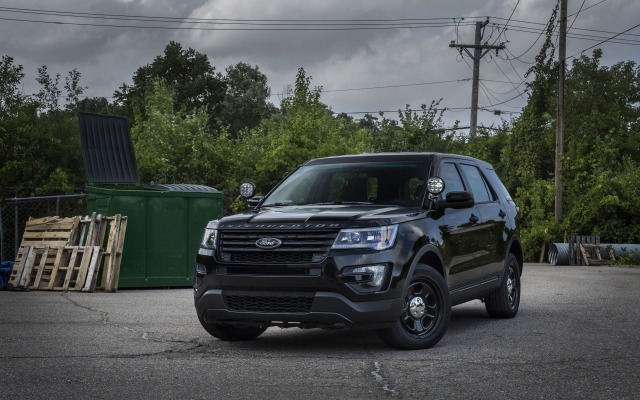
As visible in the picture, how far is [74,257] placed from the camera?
16.7m

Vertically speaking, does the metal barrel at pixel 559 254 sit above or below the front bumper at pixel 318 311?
below

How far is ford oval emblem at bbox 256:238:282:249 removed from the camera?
27.3 ft

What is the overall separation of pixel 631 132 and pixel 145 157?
39.0 m

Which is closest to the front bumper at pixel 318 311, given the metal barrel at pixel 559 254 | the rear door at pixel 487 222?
the rear door at pixel 487 222

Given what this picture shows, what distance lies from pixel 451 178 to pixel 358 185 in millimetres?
1092

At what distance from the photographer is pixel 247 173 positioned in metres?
28.5

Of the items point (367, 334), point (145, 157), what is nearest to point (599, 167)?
point (145, 157)

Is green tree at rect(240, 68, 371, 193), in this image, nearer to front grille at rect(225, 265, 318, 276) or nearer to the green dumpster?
the green dumpster

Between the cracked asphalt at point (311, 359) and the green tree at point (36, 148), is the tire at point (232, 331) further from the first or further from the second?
the green tree at point (36, 148)

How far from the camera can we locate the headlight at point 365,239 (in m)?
8.22

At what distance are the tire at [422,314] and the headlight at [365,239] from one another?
46 centimetres

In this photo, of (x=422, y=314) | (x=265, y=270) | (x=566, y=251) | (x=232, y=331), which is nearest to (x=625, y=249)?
(x=566, y=251)

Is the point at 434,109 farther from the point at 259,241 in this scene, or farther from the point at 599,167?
the point at 259,241

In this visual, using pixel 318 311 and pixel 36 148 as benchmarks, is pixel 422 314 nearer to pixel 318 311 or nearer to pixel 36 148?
pixel 318 311
